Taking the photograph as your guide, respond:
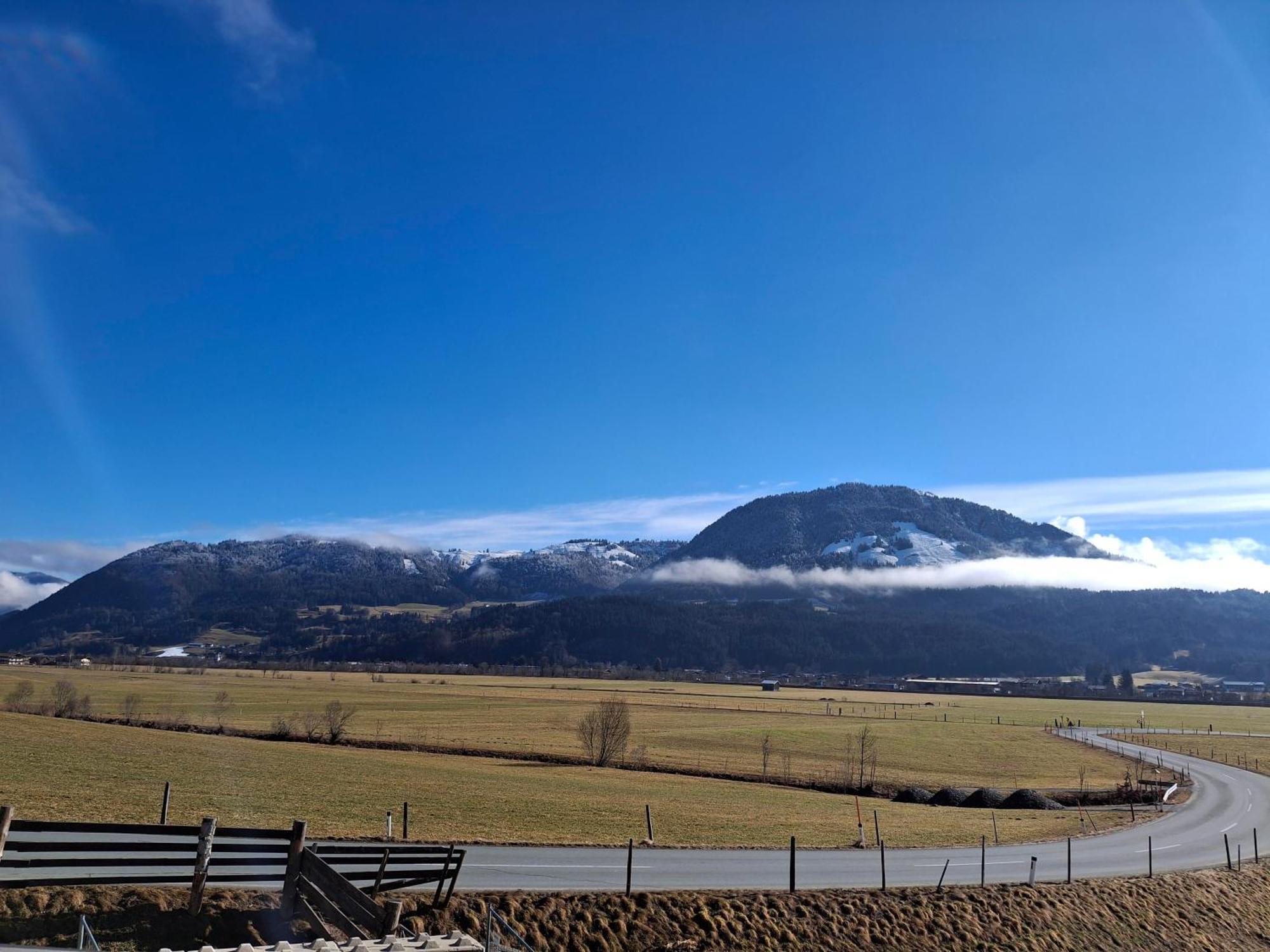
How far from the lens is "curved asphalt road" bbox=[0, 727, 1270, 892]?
885 inches

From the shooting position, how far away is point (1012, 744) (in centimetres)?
9638

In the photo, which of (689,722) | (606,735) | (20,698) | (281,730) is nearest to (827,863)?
(606,735)

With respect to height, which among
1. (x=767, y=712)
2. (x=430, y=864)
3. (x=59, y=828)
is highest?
(x=59, y=828)

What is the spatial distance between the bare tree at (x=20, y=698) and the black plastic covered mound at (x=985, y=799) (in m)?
74.2

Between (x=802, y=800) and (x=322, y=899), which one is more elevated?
(x=322, y=899)

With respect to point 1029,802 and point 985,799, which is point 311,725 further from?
point 1029,802

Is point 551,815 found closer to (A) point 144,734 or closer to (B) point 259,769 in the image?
(B) point 259,769

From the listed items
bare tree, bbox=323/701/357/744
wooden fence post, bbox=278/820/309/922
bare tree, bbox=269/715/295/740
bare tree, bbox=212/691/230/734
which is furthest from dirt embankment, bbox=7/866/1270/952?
bare tree, bbox=212/691/230/734

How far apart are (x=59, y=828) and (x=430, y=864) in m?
7.00

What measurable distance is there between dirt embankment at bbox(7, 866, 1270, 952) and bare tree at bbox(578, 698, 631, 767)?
4145cm

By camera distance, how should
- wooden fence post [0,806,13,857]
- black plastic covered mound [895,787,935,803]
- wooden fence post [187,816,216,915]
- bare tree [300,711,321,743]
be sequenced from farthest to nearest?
bare tree [300,711,321,743] → black plastic covered mound [895,787,935,803] → wooden fence post [187,816,216,915] → wooden fence post [0,806,13,857]

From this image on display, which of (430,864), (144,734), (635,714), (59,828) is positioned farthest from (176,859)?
(635,714)

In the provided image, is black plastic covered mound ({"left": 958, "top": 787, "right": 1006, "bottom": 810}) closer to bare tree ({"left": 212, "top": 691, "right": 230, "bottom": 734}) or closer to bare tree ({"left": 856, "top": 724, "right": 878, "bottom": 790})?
bare tree ({"left": 856, "top": 724, "right": 878, "bottom": 790})

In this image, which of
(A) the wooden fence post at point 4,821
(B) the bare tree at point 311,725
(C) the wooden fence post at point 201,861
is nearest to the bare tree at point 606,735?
(B) the bare tree at point 311,725
